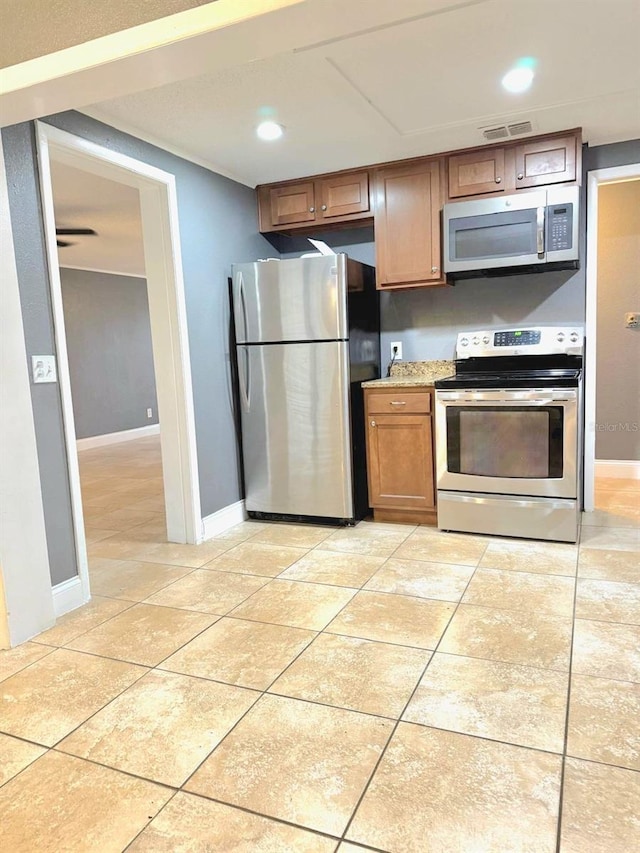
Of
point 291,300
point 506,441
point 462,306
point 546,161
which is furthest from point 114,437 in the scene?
point 546,161

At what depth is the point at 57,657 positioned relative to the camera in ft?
6.81

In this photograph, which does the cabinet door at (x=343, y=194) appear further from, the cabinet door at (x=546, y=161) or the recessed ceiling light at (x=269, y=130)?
the cabinet door at (x=546, y=161)

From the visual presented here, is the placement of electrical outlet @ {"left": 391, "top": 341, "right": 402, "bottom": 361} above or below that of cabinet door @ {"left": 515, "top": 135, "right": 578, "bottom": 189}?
below

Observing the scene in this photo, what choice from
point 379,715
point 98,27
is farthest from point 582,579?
point 98,27

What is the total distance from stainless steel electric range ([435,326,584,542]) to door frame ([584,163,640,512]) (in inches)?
5.1

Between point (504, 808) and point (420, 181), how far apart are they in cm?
308

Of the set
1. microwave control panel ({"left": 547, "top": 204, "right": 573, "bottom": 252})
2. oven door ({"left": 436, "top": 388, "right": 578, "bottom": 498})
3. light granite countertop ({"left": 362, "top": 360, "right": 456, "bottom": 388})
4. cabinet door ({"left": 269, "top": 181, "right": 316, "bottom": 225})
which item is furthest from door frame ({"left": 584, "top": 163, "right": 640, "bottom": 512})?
cabinet door ({"left": 269, "top": 181, "right": 316, "bottom": 225})

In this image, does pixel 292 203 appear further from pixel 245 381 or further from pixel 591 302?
pixel 591 302

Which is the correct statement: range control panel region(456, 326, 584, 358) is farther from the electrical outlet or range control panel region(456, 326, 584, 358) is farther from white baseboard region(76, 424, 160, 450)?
white baseboard region(76, 424, 160, 450)

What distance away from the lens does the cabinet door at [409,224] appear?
3348mm

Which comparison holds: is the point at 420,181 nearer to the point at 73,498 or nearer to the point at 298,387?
the point at 298,387

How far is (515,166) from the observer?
315 cm

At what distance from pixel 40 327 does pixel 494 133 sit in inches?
95.4

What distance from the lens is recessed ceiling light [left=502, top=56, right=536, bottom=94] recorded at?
2268 mm
